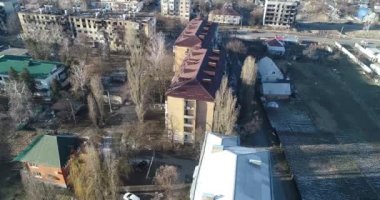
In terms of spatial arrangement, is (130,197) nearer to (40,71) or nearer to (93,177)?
(93,177)

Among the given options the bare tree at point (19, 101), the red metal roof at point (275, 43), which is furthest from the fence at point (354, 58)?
the bare tree at point (19, 101)

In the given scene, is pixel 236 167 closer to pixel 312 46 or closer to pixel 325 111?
pixel 325 111

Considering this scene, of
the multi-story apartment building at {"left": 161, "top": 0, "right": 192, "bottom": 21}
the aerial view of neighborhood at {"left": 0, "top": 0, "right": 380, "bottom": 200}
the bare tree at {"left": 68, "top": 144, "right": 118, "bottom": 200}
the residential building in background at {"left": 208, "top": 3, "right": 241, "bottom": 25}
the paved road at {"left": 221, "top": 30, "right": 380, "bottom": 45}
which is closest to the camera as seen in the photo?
the bare tree at {"left": 68, "top": 144, "right": 118, "bottom": 200}

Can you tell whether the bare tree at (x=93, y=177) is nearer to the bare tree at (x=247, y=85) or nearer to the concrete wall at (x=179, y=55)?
the bare tree at (x=247, y=85)

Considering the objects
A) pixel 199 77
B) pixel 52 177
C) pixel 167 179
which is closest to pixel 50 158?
pixel 52 177

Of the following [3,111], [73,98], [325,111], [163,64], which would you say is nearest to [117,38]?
[163,64]

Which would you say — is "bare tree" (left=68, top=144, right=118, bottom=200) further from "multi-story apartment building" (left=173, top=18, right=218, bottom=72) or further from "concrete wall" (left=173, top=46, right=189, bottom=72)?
"multi-story apartment building" (left=173, top=18, right=218, bottom=72)

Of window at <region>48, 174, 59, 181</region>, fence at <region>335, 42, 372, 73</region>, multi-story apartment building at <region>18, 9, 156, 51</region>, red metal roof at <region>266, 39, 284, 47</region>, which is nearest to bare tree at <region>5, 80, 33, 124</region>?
window at <region>48, 174, 59, 181</region>
